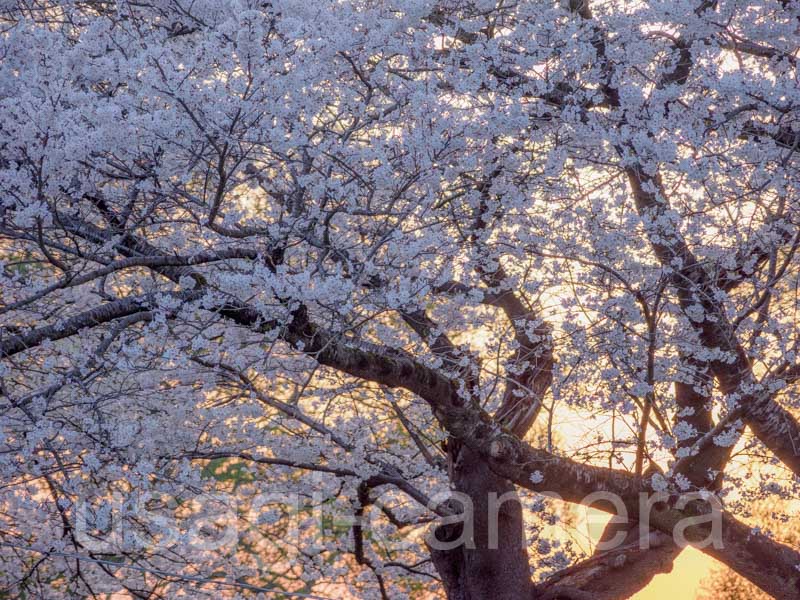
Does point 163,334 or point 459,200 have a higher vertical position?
point 459,200

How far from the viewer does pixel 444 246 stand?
19.0 feet

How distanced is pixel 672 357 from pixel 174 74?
4068 mm

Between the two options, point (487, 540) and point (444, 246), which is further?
point (487, 540)

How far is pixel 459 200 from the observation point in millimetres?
6539

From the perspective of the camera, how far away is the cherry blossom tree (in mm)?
4297

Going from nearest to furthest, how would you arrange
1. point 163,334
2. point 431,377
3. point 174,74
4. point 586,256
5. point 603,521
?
point 174,74 < point 163,334 < point 431,377 < point 586,256 < point 603,521

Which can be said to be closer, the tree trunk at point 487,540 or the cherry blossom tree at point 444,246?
the cherry blossom tree at point 444,246

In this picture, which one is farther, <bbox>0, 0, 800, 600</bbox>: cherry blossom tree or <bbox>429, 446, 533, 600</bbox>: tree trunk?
<bbox>429, 446, 533, 600</bbox>: tree trunk

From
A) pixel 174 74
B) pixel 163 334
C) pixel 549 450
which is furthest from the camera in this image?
pixel 549 450

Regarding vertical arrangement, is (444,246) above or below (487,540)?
above

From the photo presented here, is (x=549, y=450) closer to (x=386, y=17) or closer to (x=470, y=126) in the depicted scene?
(x=470, y=126)

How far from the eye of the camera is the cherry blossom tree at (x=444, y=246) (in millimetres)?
4297

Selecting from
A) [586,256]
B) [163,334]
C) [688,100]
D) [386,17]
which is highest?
[386,17]

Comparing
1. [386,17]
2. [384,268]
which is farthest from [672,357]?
[386,17]
